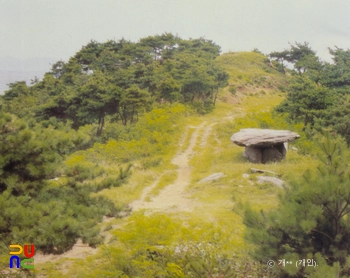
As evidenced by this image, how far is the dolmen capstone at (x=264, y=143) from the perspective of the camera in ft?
47.9

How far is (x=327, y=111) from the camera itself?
1738 cm

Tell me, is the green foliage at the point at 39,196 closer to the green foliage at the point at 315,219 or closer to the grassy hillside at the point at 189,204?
the grassy hillside at the point at 189,204

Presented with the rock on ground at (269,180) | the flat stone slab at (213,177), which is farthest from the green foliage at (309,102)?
the flat stone slab at (213,177)

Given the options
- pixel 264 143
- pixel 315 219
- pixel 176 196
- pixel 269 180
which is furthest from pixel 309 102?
pixel 315 219

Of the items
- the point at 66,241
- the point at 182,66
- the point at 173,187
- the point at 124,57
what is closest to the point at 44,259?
the point at 66,241

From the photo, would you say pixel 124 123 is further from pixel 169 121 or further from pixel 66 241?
pixel 66 241

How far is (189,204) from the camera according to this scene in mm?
10672

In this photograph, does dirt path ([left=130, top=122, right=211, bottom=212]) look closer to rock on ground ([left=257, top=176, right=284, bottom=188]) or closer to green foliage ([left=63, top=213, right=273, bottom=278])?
rock on ground ([left=257, top=176, right=284, bottom=188])

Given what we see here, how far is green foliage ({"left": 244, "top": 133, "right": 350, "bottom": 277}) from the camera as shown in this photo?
4.08 meters

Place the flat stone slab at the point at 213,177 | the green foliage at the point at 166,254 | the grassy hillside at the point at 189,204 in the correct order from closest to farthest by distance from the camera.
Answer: the green foliage at the point at 166,254, the grassy hillside at the point at 189,204, the flat stone slab at the point at 213,177

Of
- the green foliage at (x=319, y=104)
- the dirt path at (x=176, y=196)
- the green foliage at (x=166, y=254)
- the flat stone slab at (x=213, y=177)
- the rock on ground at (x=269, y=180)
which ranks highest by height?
the green foliage at (x=319, y=104)

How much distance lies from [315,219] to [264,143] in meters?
10.6

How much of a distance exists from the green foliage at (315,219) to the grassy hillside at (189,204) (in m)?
0.49

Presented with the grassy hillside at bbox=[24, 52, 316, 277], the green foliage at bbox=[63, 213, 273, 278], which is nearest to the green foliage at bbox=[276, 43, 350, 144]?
the grassy hillside at bbox=[24, 52, 316, 277]
